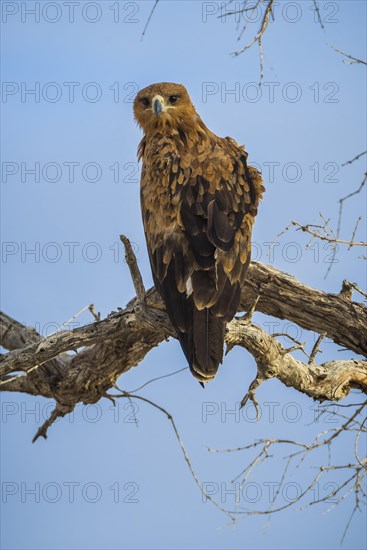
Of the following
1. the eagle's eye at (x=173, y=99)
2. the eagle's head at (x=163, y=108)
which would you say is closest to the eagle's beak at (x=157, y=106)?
the eagle's head at (x=163, y=108)

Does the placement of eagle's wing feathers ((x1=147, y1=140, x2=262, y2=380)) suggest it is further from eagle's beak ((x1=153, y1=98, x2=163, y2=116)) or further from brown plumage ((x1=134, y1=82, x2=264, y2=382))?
eagle's beak ((x1=153, y1=98, x2=163, y2=116))

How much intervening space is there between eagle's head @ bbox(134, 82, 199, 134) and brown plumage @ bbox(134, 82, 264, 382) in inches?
0.4

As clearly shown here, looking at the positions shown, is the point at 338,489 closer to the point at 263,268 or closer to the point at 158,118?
the point at 263,268

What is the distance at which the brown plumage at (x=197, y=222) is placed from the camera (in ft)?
17.6

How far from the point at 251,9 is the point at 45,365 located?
3.38m

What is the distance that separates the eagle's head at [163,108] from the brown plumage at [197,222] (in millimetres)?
11

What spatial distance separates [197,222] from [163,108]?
1331 millimetres

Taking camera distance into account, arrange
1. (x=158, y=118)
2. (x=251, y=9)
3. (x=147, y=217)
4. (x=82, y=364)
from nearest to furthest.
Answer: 1. (x=251, y=9)
2. (x=147, y=217)
3. (x=158, y=118)
4. (x=82, y=364)

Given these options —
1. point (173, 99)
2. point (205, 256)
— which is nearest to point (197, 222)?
point (205, 256)

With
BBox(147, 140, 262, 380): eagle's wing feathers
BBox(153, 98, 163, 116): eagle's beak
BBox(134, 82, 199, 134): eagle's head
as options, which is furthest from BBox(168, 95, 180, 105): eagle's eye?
BBox(147, 140, 262, 380): eagle's wing feathers

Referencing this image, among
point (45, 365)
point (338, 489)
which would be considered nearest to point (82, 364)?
point (45, 365)

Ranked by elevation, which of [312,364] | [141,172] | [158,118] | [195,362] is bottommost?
[195,362]

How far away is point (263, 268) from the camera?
682 cm

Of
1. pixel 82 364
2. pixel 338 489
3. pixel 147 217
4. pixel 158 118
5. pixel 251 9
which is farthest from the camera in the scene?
pixel 82 364
